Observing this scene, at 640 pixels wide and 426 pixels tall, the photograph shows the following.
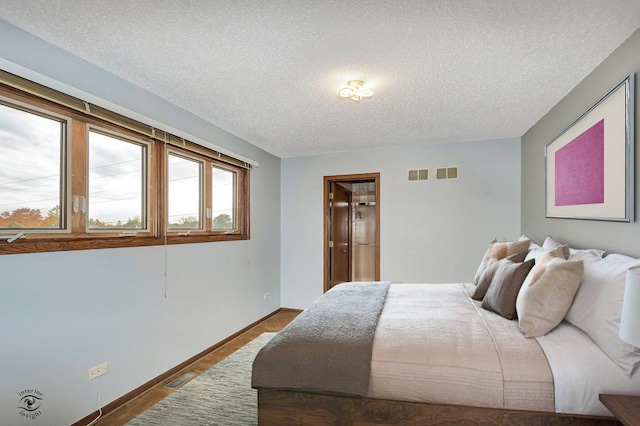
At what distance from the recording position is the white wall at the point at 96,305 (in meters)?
1.83

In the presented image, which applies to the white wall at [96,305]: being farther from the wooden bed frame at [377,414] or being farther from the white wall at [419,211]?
the white wall at [419,211]

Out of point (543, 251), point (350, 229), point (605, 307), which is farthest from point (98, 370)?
point (350, 229)

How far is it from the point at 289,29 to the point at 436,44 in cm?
86

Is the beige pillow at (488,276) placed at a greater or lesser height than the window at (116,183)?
lesser

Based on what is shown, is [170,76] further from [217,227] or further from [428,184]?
[428,184]

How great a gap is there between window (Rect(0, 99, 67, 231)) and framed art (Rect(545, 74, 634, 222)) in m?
3.38

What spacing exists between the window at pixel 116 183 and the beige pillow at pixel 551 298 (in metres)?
2.82

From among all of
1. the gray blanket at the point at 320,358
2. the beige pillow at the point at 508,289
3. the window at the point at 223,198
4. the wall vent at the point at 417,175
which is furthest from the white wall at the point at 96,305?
the beige pillow at the point at 508,289

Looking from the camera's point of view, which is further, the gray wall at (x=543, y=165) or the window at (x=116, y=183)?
the window at (x=116, y=183)

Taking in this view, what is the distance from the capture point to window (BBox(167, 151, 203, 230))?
10.0 feet

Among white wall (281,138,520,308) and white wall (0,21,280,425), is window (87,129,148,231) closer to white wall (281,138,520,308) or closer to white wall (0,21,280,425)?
white wall (0,21,280,425)

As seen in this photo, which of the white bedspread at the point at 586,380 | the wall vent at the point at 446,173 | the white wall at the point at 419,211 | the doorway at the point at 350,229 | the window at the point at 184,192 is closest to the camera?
the white bedspread at the point at 586,380

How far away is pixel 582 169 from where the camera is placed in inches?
91.4

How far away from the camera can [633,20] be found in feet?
5.51
